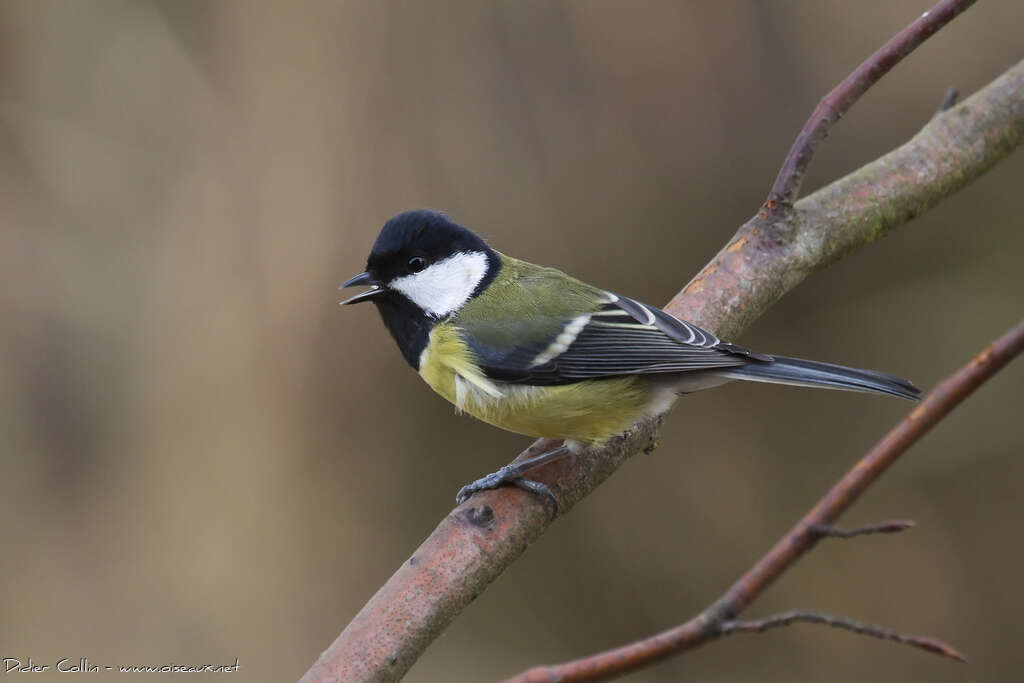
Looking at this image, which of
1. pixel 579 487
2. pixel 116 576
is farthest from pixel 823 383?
pixel 116 576

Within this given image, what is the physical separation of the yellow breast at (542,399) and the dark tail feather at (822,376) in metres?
0.24

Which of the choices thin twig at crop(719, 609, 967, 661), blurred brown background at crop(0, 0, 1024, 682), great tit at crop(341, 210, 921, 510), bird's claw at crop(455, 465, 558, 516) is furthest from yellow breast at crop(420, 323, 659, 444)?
blurred brown background at crop(0, 0, 1024, 682)

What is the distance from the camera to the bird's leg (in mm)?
1969

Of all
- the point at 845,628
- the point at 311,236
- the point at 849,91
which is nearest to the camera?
the point at 845,628

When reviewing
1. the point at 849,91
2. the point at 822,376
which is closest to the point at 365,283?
the point at 822,376

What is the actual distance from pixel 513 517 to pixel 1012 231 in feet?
8.73

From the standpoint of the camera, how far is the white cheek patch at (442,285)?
90.9 inches

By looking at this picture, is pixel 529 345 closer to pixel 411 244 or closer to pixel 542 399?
pixel 542 399

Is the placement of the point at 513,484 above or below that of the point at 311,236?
below

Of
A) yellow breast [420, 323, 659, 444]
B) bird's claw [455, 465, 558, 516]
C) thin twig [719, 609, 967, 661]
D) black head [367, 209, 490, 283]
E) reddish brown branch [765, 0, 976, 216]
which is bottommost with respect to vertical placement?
bird's claw [455, 465, 558, 516]

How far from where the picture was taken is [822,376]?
1.96 meters

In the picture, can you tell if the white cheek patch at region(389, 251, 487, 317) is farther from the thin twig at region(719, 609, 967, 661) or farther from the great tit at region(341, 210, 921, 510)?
the thin twig at region(719, 609, 967, 661)

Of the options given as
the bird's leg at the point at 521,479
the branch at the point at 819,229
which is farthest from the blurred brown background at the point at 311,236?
the bird's leg at the point at 521,479

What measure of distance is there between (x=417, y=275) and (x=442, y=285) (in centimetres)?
6
